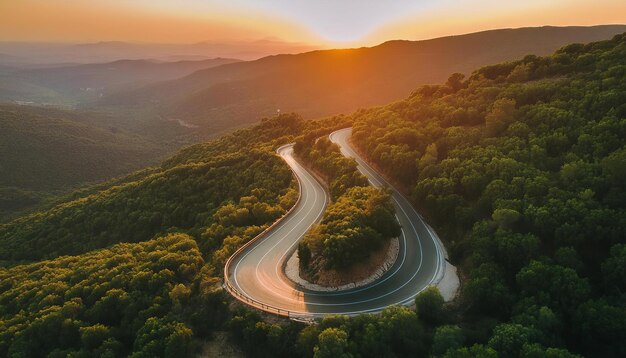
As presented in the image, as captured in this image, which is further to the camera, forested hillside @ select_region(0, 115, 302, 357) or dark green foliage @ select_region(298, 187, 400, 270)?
dark green foliage @ select_region(298, 187, 400, 270)

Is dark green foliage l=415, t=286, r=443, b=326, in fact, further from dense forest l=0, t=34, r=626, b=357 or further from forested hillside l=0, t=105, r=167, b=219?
forested hillside l=0, t=105, r=167, b=219

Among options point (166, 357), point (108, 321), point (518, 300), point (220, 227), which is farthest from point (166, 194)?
point (518, 300)

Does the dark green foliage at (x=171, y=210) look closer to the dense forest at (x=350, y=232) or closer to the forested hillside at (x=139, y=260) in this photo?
the forested hillside at (x=139, y=260)

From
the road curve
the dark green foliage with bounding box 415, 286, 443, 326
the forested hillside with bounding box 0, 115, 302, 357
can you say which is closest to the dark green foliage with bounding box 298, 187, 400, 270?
the road curve

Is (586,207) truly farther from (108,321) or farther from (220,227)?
(108,321)

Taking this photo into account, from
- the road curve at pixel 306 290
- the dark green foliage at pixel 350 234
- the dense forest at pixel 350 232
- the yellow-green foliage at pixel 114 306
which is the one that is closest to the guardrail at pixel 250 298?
the road curve at pixel 306 290
